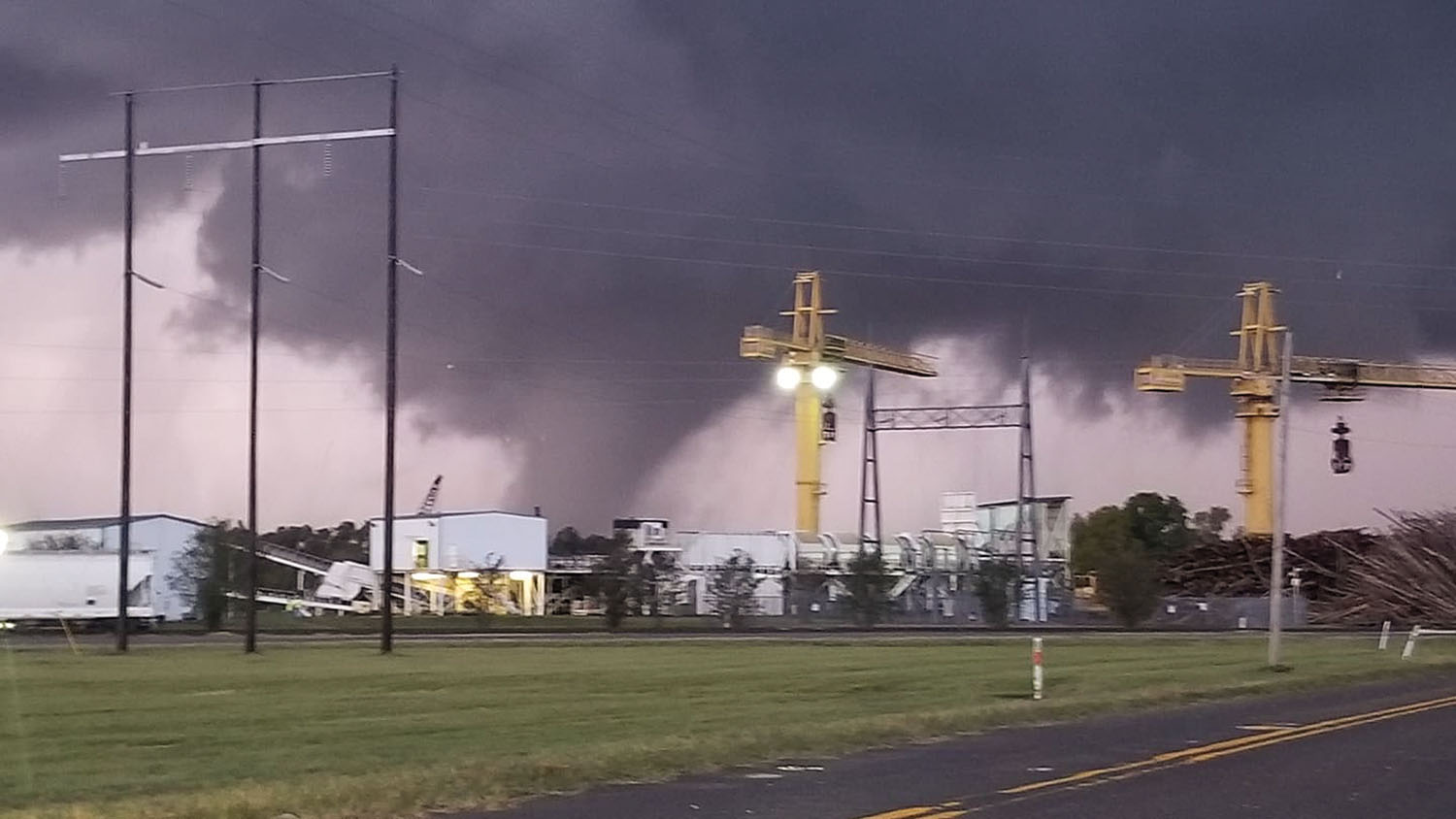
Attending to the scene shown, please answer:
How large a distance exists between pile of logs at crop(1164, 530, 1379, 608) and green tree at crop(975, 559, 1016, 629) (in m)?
13.8

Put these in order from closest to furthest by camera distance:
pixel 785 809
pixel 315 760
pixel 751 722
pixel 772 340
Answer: pixel 785 809
pixel 315 760
pixel 751 722
pixel 772 340

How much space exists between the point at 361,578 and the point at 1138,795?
302ft

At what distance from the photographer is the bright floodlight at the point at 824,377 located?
8981 centimetres

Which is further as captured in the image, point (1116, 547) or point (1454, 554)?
point (1116, 547)

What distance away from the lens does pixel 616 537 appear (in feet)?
332

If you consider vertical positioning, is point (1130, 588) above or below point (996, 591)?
above

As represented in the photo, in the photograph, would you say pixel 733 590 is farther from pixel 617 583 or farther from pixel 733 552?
pixel 733 552

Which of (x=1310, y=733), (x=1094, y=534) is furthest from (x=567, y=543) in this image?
(x=1310, y=733)

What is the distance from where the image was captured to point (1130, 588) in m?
74.8

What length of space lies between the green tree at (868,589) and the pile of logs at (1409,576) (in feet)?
65.1

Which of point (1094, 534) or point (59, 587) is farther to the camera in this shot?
point (1094, 534)

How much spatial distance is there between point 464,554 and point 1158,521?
7181cm

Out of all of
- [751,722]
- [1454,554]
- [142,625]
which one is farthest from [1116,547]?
[751,722]

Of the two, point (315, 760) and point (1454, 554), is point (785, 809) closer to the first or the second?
point (315, 760)
